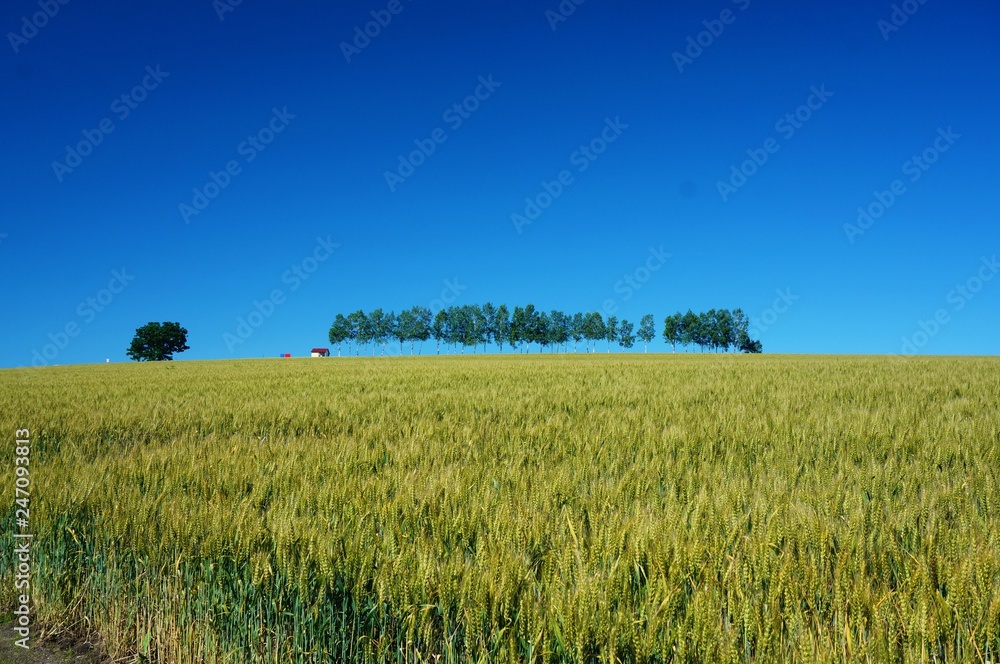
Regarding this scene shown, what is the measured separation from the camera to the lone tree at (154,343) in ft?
301

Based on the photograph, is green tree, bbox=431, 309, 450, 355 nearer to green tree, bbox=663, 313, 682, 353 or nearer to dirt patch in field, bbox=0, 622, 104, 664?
green tree, bbox=663, 313, 682, 353

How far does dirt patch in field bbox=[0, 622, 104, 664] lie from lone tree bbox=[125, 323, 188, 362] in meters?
106

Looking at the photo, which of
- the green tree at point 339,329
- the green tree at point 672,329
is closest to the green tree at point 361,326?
the green tree at point 339,329

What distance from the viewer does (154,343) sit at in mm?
92000

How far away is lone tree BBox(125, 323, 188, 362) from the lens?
301 feet

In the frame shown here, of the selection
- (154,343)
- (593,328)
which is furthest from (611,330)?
(154,343)

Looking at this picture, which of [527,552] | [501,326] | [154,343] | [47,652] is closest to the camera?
[527,552]

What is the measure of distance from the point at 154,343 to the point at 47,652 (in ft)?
355

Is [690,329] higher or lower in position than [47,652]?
higher

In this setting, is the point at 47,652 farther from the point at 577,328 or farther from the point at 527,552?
the point at 577,328

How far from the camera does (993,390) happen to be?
348 inches

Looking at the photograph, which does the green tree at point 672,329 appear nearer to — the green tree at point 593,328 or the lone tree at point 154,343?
the green tree at point 593,328

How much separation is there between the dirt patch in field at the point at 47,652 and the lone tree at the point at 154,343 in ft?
347

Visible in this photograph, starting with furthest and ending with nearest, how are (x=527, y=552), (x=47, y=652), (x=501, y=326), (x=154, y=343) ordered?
1. (x=501, y=326)
2. (x=154, y=343)
3. (x=47, y=652)
4. (x=527, y=552)
